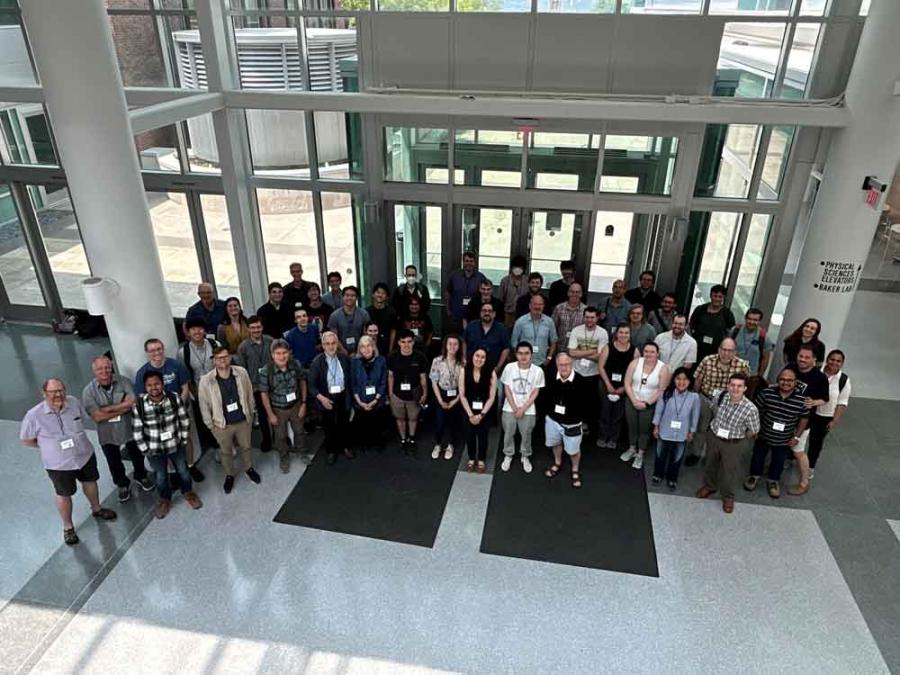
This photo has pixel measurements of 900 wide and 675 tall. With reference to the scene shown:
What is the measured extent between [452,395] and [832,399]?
339cm

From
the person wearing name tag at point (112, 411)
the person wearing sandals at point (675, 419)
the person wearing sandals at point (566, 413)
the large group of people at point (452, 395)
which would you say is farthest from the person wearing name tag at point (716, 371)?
the person wearing name tag at point (112, 411)

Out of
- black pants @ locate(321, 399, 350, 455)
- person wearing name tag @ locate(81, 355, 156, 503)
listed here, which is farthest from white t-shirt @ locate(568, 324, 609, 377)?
person wearing name tag @ locate(81, 355, 156, 503)

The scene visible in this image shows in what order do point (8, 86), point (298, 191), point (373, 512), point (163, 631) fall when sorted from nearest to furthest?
1. point (163, 631)
2. point (373, 512)
3. point (8, 86)
4. point (298, 191)

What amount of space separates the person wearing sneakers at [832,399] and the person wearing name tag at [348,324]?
4.37 m

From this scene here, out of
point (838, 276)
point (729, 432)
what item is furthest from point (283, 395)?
point (838, 276)

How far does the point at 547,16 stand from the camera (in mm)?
6883

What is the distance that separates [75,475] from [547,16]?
6509 mm

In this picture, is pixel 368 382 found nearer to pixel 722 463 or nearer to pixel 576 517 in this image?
pixel 576 517

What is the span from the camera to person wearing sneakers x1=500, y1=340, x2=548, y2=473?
5613 millimetres

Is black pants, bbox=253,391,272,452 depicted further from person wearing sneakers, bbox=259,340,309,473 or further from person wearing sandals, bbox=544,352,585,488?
person wearing sandals, bbox=544,352,585,488

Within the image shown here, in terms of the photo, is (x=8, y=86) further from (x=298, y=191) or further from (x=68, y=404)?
(x=68, y=404)

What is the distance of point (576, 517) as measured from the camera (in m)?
5.55

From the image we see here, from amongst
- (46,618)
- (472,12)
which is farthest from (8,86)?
(46,618)

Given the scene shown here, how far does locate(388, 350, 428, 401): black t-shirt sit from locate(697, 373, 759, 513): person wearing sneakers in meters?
2.65
